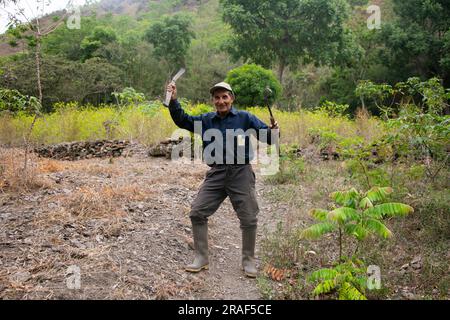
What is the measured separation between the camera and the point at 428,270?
A: 11.2 feet

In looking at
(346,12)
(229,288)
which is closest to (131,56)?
(346,12)

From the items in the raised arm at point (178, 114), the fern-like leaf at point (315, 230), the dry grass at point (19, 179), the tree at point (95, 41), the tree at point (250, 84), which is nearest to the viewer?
the fern-like leaf at point (315, 230)

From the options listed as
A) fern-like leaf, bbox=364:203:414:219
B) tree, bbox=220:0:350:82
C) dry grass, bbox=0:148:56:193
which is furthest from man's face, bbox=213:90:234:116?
tree, bbox=220:0:350:82

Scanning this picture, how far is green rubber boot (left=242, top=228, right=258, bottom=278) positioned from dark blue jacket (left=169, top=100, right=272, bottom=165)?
2.10 ft

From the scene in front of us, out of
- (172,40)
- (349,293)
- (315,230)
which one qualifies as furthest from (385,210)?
(172,40)

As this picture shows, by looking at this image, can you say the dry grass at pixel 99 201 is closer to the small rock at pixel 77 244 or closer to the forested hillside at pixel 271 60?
the small rock at pixel 77 244

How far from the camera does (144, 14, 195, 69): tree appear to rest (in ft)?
95.9

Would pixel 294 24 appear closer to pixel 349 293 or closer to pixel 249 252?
pixel 249 252

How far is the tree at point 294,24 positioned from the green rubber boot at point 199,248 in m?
19.5

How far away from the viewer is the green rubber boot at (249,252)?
348 cm

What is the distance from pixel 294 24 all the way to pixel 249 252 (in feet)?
66.7

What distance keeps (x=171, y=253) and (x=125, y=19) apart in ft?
156

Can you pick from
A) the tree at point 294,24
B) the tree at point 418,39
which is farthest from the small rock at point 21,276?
the tree at point 294,24
